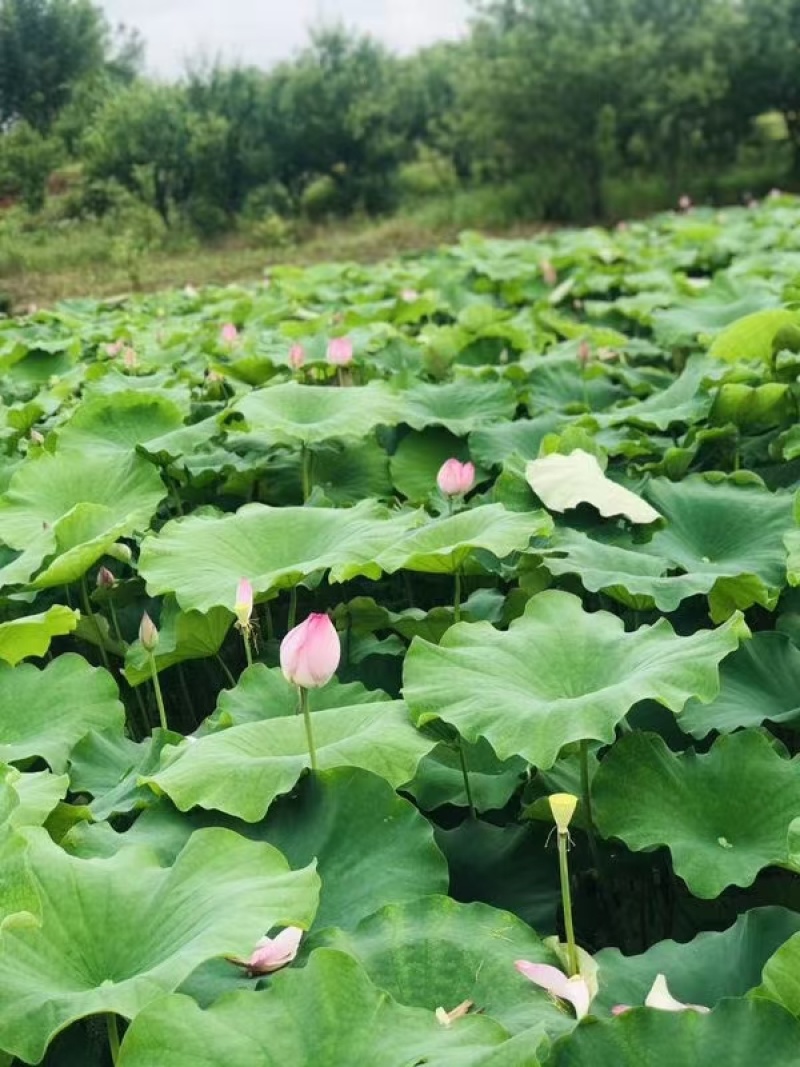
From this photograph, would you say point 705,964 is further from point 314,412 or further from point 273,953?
point 314,412

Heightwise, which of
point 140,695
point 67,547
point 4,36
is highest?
point 4,36

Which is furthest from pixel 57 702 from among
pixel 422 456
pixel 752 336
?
pixel 752 336

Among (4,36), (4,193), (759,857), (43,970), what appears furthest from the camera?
(4,36)

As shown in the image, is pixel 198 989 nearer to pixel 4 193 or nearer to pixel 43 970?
pixel 43 970

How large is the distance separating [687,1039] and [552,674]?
0.57 meters

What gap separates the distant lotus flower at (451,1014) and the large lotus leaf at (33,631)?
2.99ft

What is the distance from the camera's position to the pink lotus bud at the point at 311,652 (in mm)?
1199

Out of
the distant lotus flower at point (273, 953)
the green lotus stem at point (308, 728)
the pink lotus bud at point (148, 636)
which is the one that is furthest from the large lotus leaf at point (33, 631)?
the distant lotus flower at point (273, 953)

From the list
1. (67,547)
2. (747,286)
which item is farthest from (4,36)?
(67,547)

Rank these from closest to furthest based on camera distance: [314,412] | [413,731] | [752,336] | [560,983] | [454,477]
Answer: [560,983] → [413,731] → [454,477] → [314,412] → [752,336]

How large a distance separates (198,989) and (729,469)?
67.9 inches

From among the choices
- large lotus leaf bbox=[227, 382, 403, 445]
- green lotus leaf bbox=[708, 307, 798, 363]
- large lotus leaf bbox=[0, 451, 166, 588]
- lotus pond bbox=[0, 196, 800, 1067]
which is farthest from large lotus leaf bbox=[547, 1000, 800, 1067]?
green lotus leaf bbox=[708, 307, 798, 363]

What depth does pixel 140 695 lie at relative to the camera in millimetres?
2010

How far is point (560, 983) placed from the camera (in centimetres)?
96
